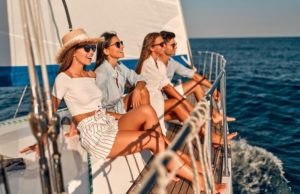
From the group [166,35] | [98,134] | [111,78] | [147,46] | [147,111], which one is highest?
[166,35]

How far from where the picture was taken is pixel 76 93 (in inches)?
126

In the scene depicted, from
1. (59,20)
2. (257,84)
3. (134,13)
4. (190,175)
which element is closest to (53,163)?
(190,175)

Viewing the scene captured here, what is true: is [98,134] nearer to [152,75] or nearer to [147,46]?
[152,75]

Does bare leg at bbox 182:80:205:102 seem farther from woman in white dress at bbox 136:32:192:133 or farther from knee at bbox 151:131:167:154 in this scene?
knee at bbox 151:131:167:154

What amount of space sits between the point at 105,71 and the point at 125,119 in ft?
2.56

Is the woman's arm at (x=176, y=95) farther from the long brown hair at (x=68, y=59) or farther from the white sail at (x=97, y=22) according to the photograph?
the long brown hair at (x=68, y=59)

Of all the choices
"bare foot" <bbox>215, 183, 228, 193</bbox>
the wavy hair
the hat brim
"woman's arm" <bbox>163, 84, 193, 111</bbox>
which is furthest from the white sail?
"bare foot" <bbox>215, 183, 228, 193</bbox>

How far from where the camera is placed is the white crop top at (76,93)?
315 cm

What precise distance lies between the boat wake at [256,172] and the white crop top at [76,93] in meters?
3.10

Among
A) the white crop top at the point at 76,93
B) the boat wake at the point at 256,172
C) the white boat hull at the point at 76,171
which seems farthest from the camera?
the boat wake at the point at 256,172

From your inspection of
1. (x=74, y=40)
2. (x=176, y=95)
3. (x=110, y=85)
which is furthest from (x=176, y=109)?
(x=74, y=40)

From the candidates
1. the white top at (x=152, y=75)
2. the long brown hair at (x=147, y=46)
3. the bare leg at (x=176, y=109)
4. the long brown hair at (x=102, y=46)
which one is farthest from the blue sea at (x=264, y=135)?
the long brown hair at (x=102, y=46)

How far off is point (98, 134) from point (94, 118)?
0.17 metres

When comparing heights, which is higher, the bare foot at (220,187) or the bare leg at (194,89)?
the bare leg at (194,89)
